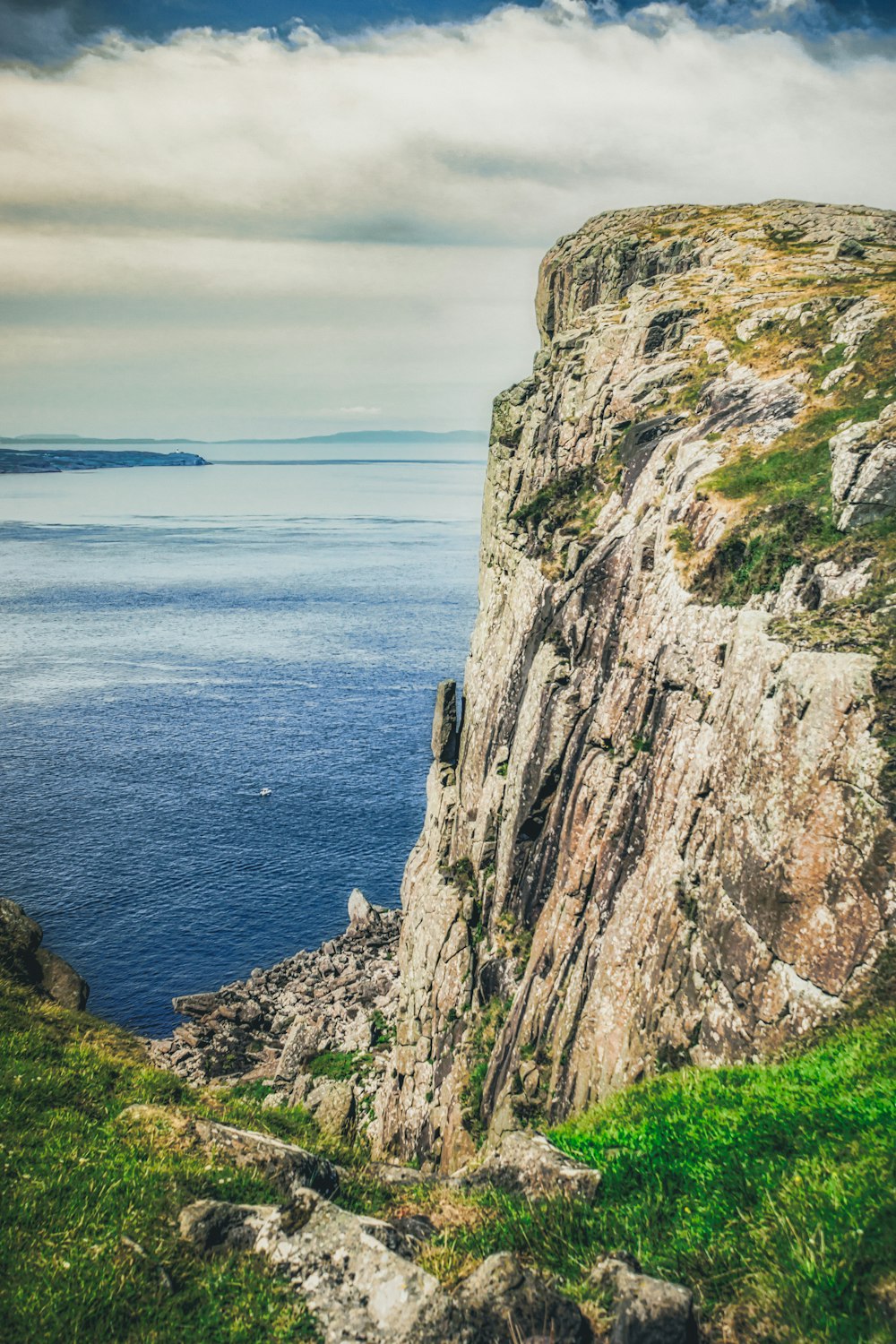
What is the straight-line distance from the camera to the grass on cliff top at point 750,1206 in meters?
8.88

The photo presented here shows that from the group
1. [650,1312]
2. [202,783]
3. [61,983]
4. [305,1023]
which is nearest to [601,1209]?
[650,1312]

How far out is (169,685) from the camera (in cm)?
14388

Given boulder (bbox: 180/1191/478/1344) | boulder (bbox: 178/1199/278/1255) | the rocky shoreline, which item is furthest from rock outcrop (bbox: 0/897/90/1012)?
the rocky shoreline

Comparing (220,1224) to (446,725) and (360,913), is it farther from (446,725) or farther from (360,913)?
(360,913)

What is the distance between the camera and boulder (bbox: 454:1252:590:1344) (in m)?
9.11

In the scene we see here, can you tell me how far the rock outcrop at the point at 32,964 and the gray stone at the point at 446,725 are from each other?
39.6 metres

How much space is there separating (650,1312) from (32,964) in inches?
754

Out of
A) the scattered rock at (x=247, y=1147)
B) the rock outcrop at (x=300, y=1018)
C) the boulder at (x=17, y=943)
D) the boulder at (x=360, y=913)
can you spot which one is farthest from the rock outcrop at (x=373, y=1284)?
the boulder at (x=360, y=913)

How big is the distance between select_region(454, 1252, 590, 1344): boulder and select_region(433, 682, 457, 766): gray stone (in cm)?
5198

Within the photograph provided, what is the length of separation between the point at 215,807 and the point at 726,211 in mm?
82625

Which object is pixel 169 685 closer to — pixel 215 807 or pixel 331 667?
pixel 331 667

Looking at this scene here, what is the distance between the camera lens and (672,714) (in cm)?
2959

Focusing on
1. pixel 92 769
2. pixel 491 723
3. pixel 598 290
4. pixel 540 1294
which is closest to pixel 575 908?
pixel 491 723

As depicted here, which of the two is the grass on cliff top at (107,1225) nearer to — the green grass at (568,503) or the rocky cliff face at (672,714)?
the rocky cliff face at (672,714)
